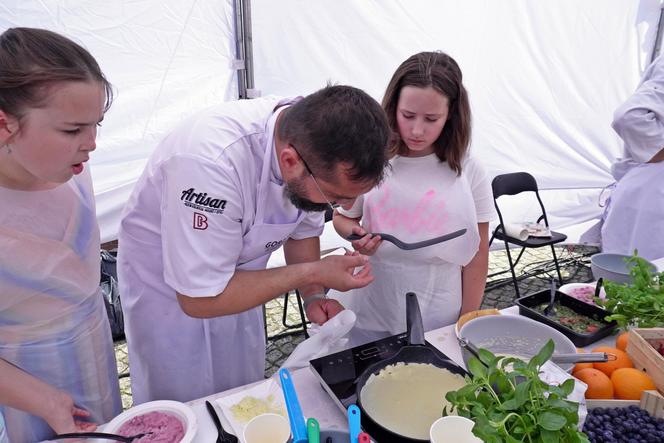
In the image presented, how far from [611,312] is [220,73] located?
2.27 m

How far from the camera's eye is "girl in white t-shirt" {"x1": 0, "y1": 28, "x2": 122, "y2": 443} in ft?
2.55

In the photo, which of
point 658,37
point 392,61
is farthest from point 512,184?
point 658,37

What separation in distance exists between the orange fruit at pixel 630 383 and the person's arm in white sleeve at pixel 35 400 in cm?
107

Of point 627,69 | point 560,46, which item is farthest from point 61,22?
point 627,69

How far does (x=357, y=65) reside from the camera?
3.07m

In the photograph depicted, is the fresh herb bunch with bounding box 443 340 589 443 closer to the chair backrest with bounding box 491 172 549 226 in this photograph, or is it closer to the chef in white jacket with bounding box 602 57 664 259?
the chef in white jacket with bounding box 602 57 664 259

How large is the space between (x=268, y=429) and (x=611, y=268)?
1.40 metres

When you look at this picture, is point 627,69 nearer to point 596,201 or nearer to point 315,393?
point 596,201

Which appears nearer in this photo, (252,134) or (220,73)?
(252,134)

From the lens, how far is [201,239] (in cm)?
96

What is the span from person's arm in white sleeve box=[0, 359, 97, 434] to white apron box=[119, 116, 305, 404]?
375 mm

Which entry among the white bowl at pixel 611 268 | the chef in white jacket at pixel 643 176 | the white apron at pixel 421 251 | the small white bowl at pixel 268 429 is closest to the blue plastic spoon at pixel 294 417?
the small white bowl at pixel 268 429

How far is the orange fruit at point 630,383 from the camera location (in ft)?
2.95

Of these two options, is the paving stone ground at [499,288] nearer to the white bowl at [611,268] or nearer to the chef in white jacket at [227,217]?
the chef in white jacket at [227,217]
